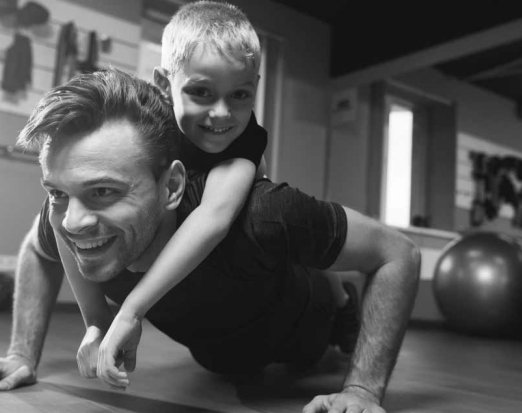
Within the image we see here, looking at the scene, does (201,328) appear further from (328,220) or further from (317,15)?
(317,15)

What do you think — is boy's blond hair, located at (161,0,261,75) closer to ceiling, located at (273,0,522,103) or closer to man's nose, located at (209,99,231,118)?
man's nose, located at (209,99,231,118)

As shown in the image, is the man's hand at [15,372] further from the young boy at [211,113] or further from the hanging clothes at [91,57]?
the hanging clothes at [91,57]

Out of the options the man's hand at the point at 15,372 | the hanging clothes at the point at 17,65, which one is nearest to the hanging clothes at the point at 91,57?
the hanging clothes at the point at 17,65

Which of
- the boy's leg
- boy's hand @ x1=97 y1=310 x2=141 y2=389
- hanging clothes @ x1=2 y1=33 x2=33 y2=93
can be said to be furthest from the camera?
hanging clothes @ x1=2 y1=33 x2=33 y2=93

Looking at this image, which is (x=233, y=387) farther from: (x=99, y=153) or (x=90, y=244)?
(x=99, y=153)

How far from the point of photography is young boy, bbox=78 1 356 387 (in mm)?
970

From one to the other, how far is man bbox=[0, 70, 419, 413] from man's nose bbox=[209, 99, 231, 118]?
0.08m

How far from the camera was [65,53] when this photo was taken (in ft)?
11.5

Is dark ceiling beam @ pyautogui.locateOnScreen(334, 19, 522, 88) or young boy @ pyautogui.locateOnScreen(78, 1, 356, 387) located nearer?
young boy @ pyautogui.locateOnScreen(78, 1, 356, 387)

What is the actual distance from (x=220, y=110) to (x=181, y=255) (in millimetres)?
284

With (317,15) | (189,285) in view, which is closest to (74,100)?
(189,285)

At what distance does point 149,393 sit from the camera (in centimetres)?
133

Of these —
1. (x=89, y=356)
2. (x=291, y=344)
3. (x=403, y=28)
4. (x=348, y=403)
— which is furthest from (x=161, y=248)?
(x=403, y=28)

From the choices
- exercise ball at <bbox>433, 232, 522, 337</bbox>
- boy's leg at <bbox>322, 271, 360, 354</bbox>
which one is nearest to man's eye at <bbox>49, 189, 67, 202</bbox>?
boy's leg at <bbox>322, 271, 360, 354</bbox>
